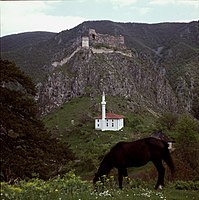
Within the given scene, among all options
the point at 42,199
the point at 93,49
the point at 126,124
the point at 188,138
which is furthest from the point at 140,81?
the point at 42,199

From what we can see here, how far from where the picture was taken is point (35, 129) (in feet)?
45.6

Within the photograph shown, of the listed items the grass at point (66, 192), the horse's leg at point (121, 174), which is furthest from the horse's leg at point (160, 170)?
the horse's leg at point (121, 174)

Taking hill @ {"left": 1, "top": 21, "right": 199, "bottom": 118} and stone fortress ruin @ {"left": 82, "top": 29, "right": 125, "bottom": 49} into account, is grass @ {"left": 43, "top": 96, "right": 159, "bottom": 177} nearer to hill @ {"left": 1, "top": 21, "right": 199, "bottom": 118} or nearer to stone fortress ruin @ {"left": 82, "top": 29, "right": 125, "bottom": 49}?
hill @ {"left": 1, "top": 21, "right": 199, "bottom": 118}

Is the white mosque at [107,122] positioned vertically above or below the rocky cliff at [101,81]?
below

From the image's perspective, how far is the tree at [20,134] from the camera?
12953mm

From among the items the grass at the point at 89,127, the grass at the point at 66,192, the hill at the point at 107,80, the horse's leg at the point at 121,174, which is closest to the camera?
the grass at the point at 66,192

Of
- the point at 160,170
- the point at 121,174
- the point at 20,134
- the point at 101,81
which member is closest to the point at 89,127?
the point at 101,81

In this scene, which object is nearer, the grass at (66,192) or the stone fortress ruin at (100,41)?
the grass at (66,192)

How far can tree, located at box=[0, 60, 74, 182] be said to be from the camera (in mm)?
12953

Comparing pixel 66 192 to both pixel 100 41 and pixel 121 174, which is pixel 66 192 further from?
pixel 100 41

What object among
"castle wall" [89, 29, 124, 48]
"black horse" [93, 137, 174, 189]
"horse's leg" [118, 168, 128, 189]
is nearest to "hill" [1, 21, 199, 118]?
"castle wall" [89, 29, 124, 48]

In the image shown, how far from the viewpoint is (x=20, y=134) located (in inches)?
535

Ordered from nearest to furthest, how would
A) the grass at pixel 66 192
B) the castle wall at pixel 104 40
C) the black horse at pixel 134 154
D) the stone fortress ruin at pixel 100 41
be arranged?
the grass at pixel 66 192 < the black horse at pixel 134 154 < the stone fortress ruin at pixel 100 41 < the castle wall at pixel 104 40

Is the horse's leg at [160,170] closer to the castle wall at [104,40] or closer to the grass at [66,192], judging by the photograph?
the grass at [66,192]
